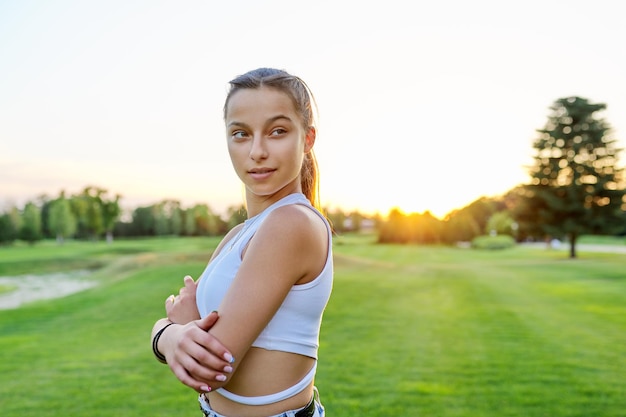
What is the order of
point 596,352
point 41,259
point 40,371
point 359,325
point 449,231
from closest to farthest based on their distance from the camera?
point 40,371 < point 596,352 < point 359,325 < point 41,259 < point 449,231

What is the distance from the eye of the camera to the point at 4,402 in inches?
250

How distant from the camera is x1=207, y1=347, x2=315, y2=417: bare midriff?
1486 millimetres

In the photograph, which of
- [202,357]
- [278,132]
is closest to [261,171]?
[278,132]

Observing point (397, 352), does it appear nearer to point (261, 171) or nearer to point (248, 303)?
point (261, 171)

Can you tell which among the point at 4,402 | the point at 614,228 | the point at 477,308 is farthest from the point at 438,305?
the point at 614,228

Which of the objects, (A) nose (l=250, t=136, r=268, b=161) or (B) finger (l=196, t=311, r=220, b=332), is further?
(A) nose (l=250, t=136, r=268, b=161)

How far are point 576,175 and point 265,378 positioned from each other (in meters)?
37.0

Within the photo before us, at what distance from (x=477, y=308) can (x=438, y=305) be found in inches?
37.8

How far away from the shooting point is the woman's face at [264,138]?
1.53 m

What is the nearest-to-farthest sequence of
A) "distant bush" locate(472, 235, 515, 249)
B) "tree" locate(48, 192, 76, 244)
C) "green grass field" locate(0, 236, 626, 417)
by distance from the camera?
"green grass field" locate(0, 236, 626, 417), "tree" locate(48, 192, 76, 244), "distant bush" locate(472, 235, 515, 249)

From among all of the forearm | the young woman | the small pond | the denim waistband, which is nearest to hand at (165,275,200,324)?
the young woman

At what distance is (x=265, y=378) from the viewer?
4.91 ft

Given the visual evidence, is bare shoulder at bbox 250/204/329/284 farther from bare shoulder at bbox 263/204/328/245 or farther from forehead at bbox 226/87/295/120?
forehead at bbox 226/87/295/120

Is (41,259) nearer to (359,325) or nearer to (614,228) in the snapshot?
(359,325)
